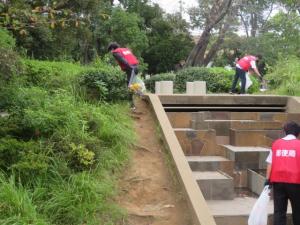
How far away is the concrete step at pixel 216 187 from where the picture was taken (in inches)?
254

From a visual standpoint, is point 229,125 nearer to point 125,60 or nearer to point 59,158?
point 125,60

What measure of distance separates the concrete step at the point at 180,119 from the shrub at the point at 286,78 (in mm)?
3669

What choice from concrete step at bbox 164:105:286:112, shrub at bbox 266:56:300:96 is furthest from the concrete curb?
shrub at bbox 266:56:300:96

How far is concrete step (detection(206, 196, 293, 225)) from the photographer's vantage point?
18.8ft

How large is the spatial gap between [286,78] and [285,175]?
8.54 meters

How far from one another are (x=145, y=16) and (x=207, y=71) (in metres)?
13.1

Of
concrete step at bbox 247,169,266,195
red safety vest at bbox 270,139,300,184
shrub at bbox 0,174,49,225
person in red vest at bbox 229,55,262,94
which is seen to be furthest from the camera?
person in red vest at bbox 229,55,262,94

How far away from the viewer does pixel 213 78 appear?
54.8 feet

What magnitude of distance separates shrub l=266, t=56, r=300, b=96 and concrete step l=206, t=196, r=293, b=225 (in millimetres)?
5545

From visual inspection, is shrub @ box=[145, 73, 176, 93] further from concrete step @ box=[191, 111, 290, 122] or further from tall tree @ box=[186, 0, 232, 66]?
concrete step @ box=[191, 111, 290, 122]

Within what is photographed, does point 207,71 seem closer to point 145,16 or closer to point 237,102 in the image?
point 237,102

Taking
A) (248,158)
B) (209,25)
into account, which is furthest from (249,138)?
(209,25)

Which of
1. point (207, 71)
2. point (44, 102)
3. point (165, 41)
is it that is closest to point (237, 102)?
point (44, 102)

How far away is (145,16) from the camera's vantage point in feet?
95.9
